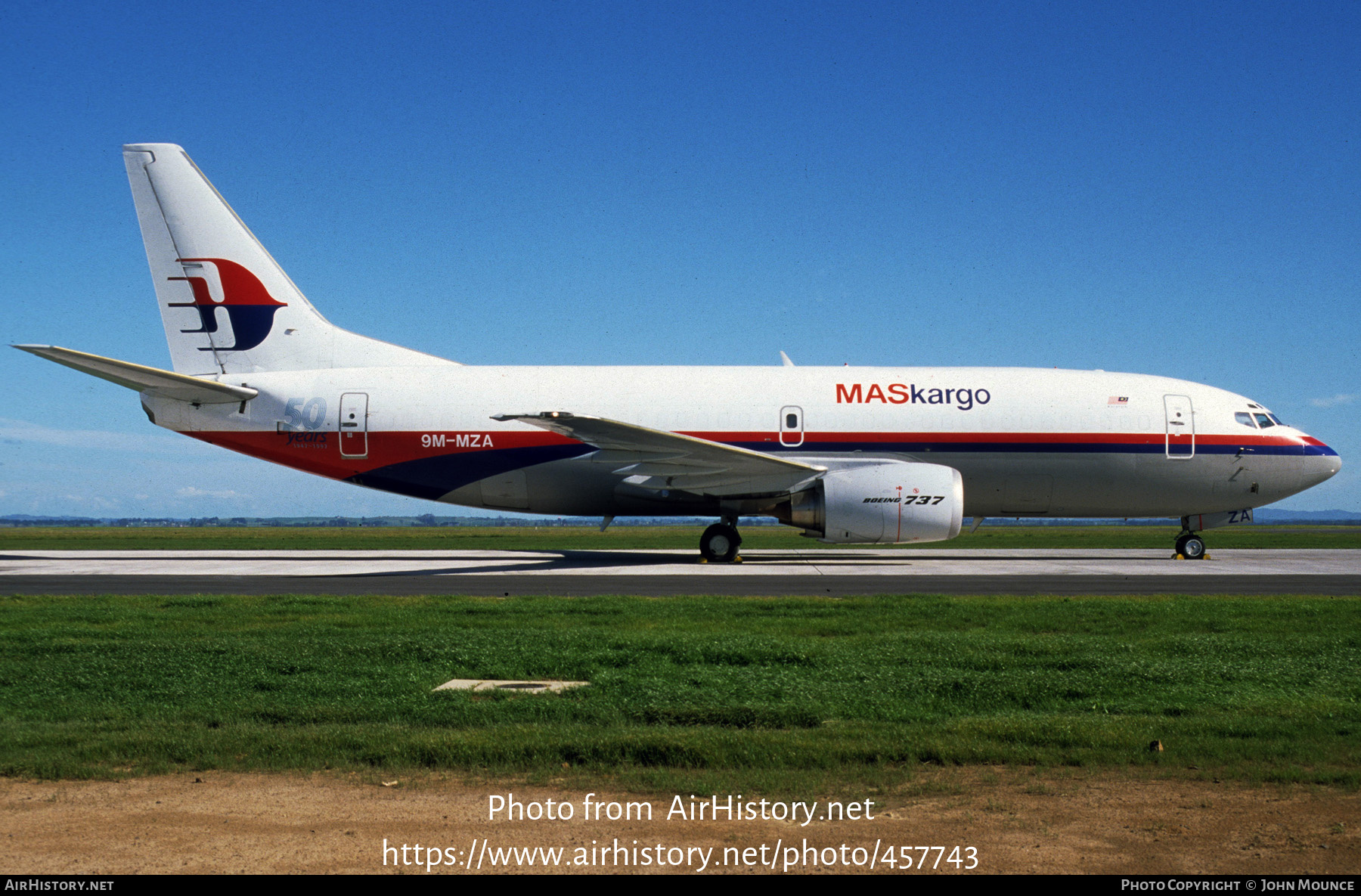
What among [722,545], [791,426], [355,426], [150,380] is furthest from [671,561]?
[150,380]

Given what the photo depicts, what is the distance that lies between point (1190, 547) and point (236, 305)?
2436cm

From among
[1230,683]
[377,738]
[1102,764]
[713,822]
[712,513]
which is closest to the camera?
[713,822]

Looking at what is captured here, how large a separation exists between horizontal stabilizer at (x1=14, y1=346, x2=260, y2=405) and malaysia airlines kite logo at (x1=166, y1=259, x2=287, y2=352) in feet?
5.06

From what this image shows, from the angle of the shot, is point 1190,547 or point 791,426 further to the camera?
point 1190,547

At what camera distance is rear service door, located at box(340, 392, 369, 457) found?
2189cm

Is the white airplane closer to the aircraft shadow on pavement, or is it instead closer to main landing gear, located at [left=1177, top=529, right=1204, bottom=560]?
main landing gear, located at [left=1177, top=529, right=1204, bottom=560]

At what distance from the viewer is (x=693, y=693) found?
23.5 feet

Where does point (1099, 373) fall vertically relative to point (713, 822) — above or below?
above

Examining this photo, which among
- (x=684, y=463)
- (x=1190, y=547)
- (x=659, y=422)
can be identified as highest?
(x=659, y=422)

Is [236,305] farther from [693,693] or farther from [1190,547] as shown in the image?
[1190,547]

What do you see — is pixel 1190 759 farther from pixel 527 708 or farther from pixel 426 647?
pixel 426 647
